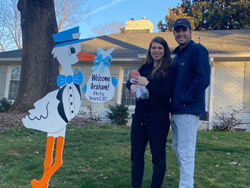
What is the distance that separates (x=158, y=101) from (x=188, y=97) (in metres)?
0.34

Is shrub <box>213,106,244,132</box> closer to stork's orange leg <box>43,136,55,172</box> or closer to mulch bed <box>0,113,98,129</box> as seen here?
mulch bed <box>0,113,98,129</box>

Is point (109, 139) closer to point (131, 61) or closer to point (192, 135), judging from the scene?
point (192, 135)

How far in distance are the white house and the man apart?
701cm

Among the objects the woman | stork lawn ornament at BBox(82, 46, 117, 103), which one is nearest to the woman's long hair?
the woman

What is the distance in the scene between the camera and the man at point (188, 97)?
2699mm

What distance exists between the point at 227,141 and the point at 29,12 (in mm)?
7122

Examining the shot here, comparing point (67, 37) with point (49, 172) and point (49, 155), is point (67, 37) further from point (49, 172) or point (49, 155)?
point (49, 172)

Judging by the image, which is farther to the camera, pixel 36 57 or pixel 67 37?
pixel 36 57

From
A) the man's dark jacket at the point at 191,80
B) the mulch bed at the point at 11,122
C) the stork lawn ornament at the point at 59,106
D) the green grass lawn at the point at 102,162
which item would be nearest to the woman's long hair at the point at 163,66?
the man's dark jacket at the point at 191,80

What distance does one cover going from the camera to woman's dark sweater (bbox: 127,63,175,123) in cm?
286

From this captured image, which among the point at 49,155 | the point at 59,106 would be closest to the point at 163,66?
the point at 59,106

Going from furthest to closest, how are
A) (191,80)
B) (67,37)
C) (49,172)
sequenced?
(67,37) < (49,172) < (191,80)

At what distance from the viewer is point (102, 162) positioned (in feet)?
15.2

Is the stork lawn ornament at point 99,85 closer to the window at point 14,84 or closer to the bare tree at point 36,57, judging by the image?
the bare tree at point 36,57
